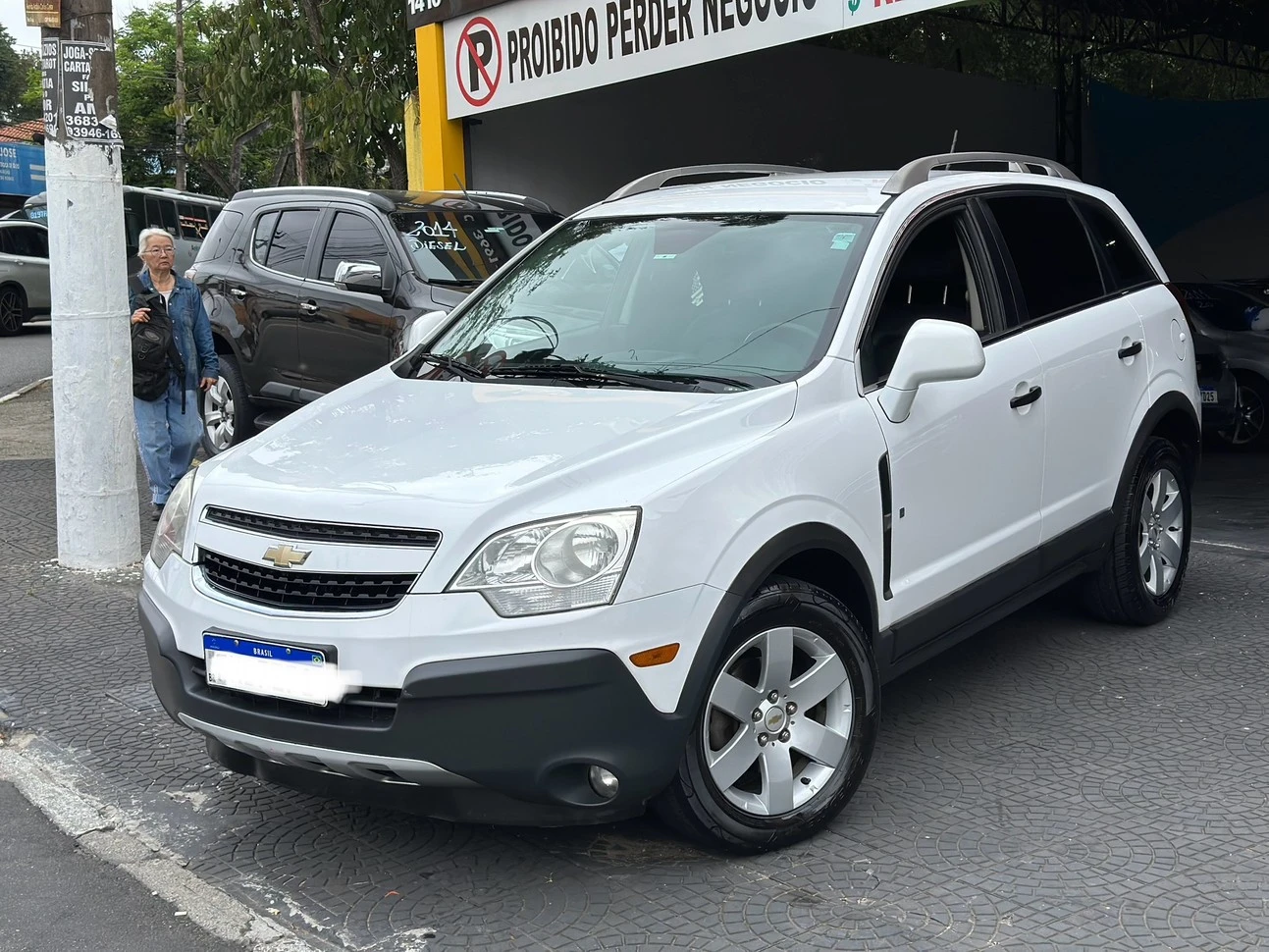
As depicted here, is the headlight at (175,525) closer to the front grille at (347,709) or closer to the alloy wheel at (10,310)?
the front grille at (347,709)

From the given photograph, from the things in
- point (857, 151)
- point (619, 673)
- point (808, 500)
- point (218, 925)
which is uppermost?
point (857, 151)

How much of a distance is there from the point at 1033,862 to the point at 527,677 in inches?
58.7

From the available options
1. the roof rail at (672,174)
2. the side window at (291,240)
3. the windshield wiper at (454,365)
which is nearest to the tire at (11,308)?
the side window at (291,240)

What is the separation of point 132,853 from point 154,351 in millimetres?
4480

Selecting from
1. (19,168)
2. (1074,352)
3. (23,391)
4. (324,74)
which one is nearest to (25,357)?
(23,391)

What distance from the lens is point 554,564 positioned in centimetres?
326

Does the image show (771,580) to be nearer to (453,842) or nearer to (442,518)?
(442,518)

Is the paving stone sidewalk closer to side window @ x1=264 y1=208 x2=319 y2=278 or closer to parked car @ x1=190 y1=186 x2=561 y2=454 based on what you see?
parked car @ x1=190 y1=186 x2=561 y2=454

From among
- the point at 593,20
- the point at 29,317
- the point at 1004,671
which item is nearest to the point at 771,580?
the point at 1004,671

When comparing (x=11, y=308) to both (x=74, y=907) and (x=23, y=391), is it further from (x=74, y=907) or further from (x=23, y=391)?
(x=74, y=907)

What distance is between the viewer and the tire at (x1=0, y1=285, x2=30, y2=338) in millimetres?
21609

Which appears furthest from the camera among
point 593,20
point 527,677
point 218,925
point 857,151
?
point 857,151

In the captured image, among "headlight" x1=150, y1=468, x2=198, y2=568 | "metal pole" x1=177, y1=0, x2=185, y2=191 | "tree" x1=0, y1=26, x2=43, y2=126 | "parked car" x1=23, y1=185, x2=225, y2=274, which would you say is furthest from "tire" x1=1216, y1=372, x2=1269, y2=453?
"tree" x1=0, y1=26, x2=43, y2=126

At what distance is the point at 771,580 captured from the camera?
366 centimetres
